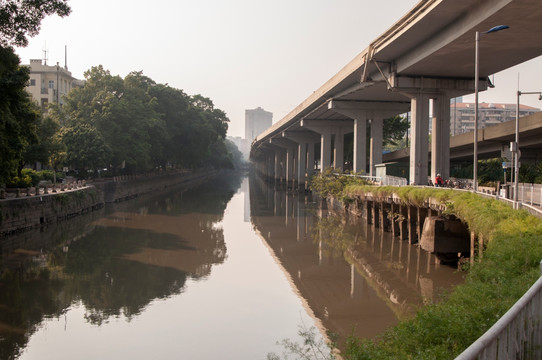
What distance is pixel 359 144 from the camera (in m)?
46.2

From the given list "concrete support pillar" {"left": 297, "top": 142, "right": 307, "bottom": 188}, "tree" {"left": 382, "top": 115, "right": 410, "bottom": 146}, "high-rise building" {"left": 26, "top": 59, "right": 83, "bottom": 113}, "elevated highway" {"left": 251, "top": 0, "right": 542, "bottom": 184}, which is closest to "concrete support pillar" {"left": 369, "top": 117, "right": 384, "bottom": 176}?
"elevated highway" {"left": 251, "top": 0, "right": 542, "bottom": 184}

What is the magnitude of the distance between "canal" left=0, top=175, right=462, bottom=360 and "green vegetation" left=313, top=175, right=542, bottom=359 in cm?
129

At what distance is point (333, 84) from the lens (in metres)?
40.0

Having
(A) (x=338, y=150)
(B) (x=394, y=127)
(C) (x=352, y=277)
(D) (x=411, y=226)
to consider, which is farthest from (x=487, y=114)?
(C) (x=352, y=277)

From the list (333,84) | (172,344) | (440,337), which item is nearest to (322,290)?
(172,344)

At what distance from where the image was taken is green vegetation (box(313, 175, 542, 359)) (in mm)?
6699

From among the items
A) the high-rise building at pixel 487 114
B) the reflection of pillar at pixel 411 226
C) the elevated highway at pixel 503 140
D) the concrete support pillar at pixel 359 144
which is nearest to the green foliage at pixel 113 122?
the concrete support pillar at pixel 359 144

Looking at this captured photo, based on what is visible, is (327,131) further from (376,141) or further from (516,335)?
(516,335)

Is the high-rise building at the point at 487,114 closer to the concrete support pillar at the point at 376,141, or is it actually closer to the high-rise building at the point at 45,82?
the high-rise building at the point at 45,82

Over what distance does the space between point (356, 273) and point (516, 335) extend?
14.5 m

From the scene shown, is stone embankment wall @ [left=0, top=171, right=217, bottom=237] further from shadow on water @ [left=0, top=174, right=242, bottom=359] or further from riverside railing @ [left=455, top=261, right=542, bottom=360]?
riverside railing @ [left=455, top=261, right=542, bottom=360]

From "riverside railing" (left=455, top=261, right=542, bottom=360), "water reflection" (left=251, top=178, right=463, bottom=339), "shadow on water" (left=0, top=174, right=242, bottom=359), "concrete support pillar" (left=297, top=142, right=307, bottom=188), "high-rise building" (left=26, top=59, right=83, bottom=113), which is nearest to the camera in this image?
"riverside railing" (left=455, top=261, right=542, bottom=360)

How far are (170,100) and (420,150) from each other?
5092 cm

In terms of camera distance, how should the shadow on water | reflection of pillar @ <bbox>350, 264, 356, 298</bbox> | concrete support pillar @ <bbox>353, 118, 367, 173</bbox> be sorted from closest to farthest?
Answer: the shadow on water, reflection of pillar @ <bbox>350, 264, 356, 298</bbox>, concrete support pillar @ <bbox>353, 118, 367, 173</bbox>
